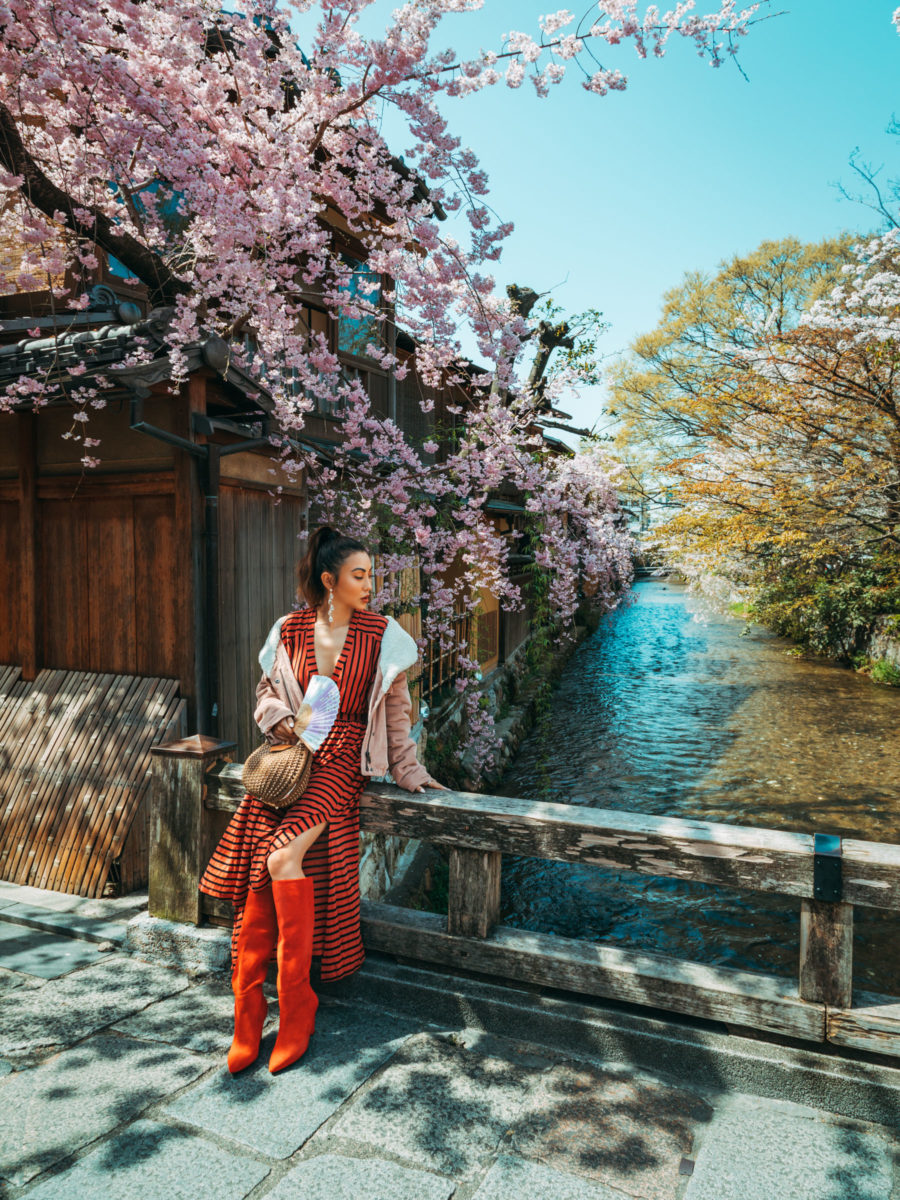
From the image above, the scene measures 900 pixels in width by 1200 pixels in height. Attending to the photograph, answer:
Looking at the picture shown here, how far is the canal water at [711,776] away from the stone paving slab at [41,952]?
472cm

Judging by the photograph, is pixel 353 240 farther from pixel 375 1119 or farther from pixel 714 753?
pixel 375 1119

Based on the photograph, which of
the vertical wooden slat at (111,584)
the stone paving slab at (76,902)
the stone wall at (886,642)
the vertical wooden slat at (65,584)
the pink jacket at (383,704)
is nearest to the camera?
the pink jacket at (383,704)

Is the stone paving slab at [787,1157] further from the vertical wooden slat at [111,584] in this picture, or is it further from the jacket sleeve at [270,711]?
the vertical wooden slat at [111,584]

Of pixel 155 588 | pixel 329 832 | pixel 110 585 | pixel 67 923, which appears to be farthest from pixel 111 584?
Result: pixel 329 832

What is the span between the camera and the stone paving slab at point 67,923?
14.0 ft

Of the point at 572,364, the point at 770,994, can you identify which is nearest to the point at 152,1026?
the point at 770,994

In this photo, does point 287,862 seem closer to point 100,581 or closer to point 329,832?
point 329,832

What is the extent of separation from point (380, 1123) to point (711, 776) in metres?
10.1

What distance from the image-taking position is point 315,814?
10.8 feet

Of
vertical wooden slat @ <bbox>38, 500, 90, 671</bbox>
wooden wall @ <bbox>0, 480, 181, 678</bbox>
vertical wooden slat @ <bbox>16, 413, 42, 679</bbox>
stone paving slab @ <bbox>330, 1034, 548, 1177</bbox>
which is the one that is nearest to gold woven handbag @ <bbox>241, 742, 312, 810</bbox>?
stone paving slab @ <bbox>330, 1034, 548, 1177</bbox>

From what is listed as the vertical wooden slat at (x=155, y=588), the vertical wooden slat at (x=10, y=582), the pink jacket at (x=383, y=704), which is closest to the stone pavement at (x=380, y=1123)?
the pink jacket at (x=383, y=704)

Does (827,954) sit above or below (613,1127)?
above

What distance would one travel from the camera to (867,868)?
2818 millimetres

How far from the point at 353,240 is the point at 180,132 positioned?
21.9 ft
